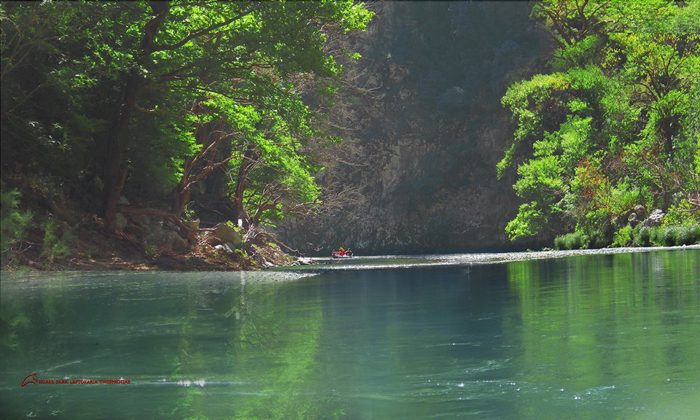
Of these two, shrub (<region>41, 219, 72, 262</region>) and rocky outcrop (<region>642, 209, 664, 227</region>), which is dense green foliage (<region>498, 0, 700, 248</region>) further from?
shrub (<region>41, 219, 72, 262</region>)

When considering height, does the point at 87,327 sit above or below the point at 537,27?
below

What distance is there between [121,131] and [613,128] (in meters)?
38.4

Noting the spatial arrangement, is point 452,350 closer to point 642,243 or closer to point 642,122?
point 642,243

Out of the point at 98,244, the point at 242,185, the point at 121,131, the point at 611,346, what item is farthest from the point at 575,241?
the point at 611,346

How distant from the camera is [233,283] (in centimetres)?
2177

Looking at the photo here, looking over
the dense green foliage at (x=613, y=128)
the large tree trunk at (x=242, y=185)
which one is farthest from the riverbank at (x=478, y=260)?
the large tree trunk at (x=242, y=185)

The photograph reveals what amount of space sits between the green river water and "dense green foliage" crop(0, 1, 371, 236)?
15.8 feet

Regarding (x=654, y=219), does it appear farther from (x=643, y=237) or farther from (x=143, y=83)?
(x=143, y=83)

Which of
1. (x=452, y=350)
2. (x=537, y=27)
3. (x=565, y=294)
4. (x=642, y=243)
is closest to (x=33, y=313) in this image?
(x=452, y=350)

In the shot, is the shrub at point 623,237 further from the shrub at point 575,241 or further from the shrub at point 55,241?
the shrub at point 55,241

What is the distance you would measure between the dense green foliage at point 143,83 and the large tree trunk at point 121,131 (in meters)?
0.03

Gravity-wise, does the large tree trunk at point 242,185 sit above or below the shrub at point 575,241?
above

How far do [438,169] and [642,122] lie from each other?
1163 inches

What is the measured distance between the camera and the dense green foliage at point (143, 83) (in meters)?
20.5
